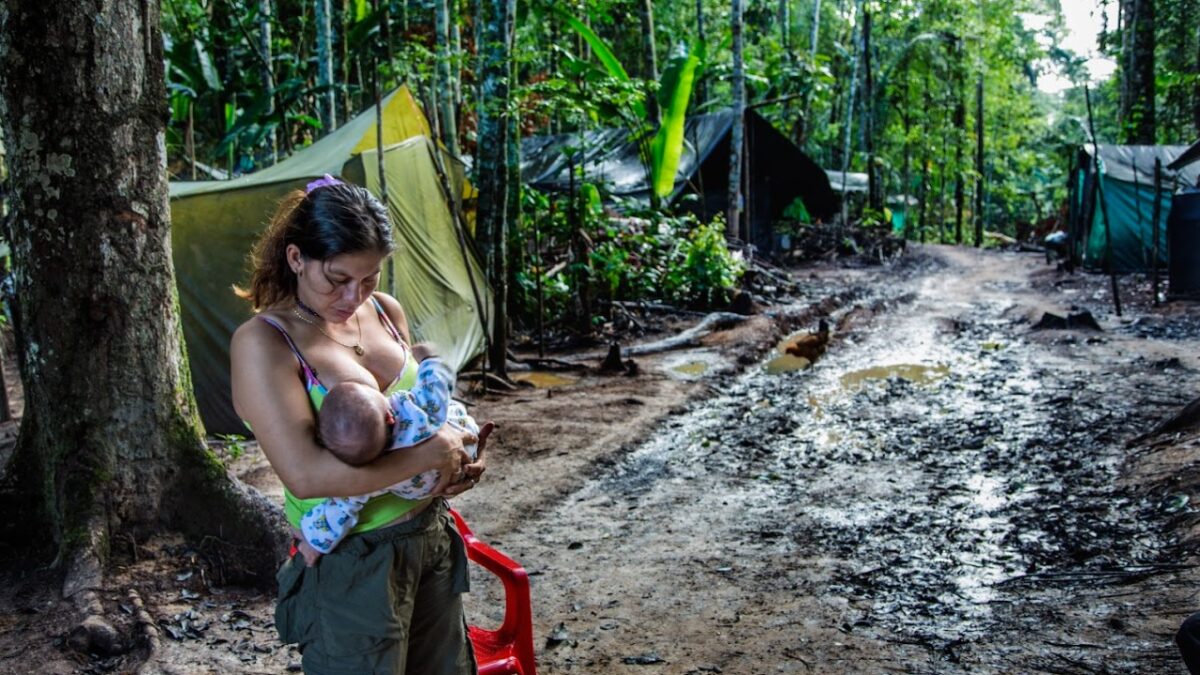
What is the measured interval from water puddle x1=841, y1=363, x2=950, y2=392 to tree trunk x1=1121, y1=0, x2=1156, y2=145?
40.1 ft

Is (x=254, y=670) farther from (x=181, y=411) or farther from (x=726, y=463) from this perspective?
(x=726, y=463)

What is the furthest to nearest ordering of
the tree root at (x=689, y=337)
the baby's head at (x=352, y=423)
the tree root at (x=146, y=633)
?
the tree root at (x=689, y=337) < the tree root at (x=146, y=633) < the baby's head at (x=352, y=423)

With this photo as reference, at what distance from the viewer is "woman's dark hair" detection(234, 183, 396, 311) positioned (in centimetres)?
196

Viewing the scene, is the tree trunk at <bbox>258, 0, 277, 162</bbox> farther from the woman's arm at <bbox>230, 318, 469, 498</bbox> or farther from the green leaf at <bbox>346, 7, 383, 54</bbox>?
the woman's arm at <bbox>230, 318, 469, 498</bbox>

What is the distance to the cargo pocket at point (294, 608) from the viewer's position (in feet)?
6.61

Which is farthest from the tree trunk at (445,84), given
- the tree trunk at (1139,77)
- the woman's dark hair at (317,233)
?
the tree trunk at (1139,77)

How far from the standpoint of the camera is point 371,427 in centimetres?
183

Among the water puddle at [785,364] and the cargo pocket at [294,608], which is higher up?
the cargo pocket at [294,608]

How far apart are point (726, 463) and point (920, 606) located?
2.69 metres

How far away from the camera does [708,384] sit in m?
9.25

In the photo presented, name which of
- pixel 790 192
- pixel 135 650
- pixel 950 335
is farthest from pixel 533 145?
pixel 135 650

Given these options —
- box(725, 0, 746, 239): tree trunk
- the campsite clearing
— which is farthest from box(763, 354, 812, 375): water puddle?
box(725, 0, 746, 239): tree trunk

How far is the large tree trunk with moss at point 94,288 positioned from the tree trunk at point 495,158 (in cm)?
480

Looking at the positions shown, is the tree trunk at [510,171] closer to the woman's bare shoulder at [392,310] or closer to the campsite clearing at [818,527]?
the campsite clearing at [818,527]
